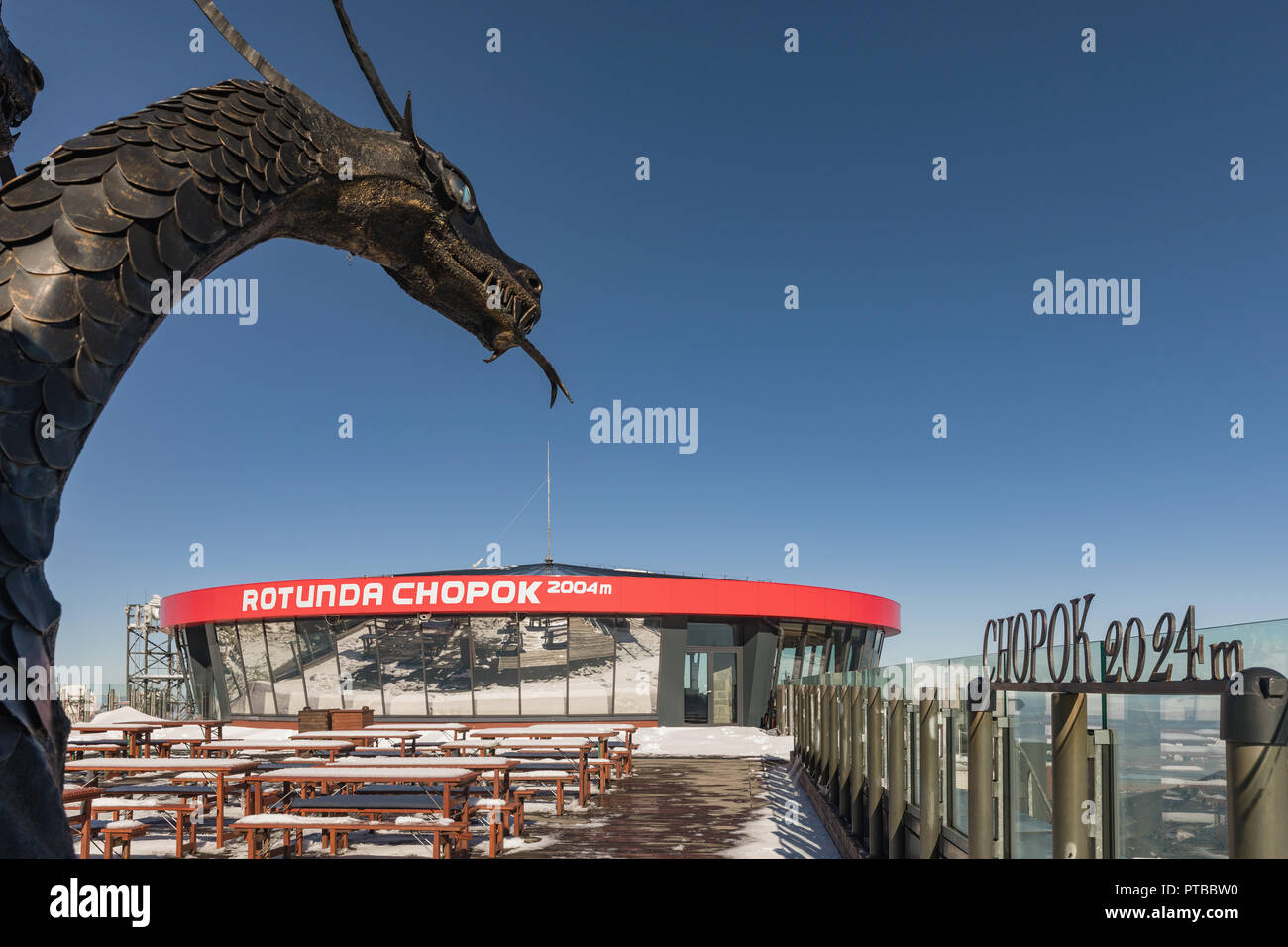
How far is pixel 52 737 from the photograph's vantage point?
6.66 feet

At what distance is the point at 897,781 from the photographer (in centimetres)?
677

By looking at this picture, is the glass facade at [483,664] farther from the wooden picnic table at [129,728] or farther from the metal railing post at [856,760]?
the metal railing post at [856,760]

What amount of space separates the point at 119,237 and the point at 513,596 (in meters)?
24.7

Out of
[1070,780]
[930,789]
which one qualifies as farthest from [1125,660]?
[930,789]

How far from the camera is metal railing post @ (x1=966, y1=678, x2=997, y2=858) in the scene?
4.71 meters

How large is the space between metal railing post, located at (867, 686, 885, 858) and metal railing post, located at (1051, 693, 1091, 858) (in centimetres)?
381

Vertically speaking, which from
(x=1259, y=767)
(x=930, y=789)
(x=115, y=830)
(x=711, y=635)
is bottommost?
(x=711, y=635)

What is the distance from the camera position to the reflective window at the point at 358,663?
27500mm

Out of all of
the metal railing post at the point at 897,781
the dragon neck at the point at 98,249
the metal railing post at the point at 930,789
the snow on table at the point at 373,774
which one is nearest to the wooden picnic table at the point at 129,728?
the snow on table at the point at 373,774

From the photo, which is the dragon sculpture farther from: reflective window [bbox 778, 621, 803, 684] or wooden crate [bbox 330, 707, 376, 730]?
reflective window [bbox 778, 621, 803, 684]

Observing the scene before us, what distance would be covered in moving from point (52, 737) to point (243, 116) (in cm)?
170

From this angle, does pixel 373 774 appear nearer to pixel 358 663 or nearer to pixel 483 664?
pixel 483 664

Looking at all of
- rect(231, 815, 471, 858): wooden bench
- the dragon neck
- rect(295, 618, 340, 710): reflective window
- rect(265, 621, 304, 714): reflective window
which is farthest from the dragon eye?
rect(265, 621, 304, 714): reflective window

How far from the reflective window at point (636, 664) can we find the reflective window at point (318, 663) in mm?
8596
